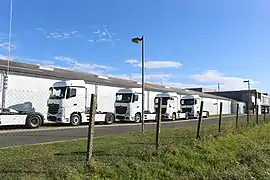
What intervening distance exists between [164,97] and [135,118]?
763cm

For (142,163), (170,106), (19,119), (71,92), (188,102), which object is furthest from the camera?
(188,102)

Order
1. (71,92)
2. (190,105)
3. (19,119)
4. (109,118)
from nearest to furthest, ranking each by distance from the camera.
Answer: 1. (19,119)
2. (71,92)
3. (109,118)
4. (190,105)

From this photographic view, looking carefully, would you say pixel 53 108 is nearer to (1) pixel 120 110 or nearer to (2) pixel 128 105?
(1) pixel 120 110

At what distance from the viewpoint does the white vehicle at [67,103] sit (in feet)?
79.2

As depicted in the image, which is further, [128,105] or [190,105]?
[190,105]

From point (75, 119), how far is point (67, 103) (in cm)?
142

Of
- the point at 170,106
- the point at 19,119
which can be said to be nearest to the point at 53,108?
the point at 19,119

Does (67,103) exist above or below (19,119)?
above

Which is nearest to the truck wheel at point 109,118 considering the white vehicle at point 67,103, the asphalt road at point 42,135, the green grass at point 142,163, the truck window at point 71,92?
the white vehicle at point 67,103

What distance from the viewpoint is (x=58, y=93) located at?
80.6 ft

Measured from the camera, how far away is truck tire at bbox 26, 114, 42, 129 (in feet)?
67.9

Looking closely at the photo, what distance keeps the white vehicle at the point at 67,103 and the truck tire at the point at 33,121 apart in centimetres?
275

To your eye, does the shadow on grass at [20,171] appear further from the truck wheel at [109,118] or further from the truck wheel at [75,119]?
the truck wheel at [109,118]

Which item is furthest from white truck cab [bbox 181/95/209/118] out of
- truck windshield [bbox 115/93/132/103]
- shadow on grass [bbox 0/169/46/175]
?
shadow on grass [bbox 0/169/46/175]
